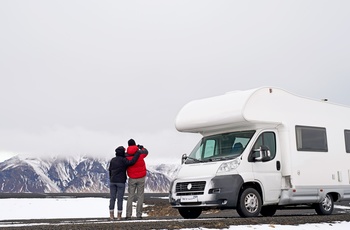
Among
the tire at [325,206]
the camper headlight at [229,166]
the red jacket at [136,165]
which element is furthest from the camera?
the tire at [325,206]

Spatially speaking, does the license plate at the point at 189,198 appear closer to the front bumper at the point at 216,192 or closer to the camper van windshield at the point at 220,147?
the front bumper at the point at 216,192

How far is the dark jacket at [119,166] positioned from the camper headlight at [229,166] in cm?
255

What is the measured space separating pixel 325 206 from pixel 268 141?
11.9ft

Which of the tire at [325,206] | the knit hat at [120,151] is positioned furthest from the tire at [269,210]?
the knit hat at [120,151]

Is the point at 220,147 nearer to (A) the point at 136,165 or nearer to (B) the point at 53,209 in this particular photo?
(A) the point at 136,165

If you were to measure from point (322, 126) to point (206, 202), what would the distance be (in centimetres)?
546

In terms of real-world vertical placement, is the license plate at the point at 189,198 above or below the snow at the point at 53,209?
above

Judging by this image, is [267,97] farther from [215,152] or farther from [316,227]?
[316,227]

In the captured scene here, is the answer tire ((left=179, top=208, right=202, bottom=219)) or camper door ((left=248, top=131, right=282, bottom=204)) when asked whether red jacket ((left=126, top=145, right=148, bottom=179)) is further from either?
camper door ((left=248, top=131, right=282, bottom=204))

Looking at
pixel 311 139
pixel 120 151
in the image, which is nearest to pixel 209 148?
pixel 120 151

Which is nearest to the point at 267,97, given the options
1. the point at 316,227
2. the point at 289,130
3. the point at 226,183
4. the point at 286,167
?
the point at 289,130

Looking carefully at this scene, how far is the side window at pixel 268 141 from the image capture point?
14.7 m

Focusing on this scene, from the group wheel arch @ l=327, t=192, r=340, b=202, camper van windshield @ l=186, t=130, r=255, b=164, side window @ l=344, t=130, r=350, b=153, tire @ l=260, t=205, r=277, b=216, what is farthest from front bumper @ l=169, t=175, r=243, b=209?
side window @ l=344, t=130, r=350, b=153

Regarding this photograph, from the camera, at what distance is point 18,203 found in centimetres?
4088
